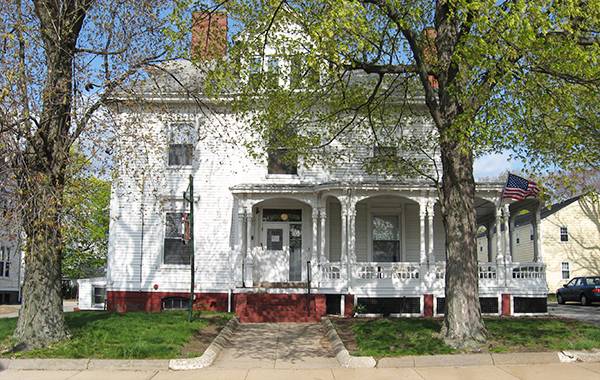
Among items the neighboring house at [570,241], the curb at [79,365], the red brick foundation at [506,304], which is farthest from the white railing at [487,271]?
the neighboring house at [570,241]

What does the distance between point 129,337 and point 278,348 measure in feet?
10.3

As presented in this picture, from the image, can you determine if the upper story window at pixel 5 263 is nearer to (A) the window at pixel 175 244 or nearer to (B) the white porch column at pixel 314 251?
(A) the window at pixel 175 244

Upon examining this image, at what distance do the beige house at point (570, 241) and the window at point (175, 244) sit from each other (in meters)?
26.0

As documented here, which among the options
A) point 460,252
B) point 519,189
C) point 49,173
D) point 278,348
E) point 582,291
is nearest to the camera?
point 49,173

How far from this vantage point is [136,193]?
18594mm

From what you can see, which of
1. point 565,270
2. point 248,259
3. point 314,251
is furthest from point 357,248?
point 565,270

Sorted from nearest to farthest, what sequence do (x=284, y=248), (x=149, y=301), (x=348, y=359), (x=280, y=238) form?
(x=348, y=359) < (x=149, y=301) < (x=284, y=248) < (x=280, y=238)

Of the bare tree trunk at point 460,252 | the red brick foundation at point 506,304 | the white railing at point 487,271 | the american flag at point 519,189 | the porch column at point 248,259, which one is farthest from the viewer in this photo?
the white railing at point 487,271

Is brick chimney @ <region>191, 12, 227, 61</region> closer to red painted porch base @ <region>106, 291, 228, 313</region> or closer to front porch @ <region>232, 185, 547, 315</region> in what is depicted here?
front porch @ <region>232, 185, 547, 315</region>

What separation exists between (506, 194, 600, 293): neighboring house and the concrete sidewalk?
98.9ft

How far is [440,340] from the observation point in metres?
10.6

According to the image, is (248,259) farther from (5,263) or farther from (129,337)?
(5,263)

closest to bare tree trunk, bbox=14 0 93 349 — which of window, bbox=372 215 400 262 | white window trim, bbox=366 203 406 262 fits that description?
white window trim, bbox=366 203 406 262

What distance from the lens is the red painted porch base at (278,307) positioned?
53.6 feet
